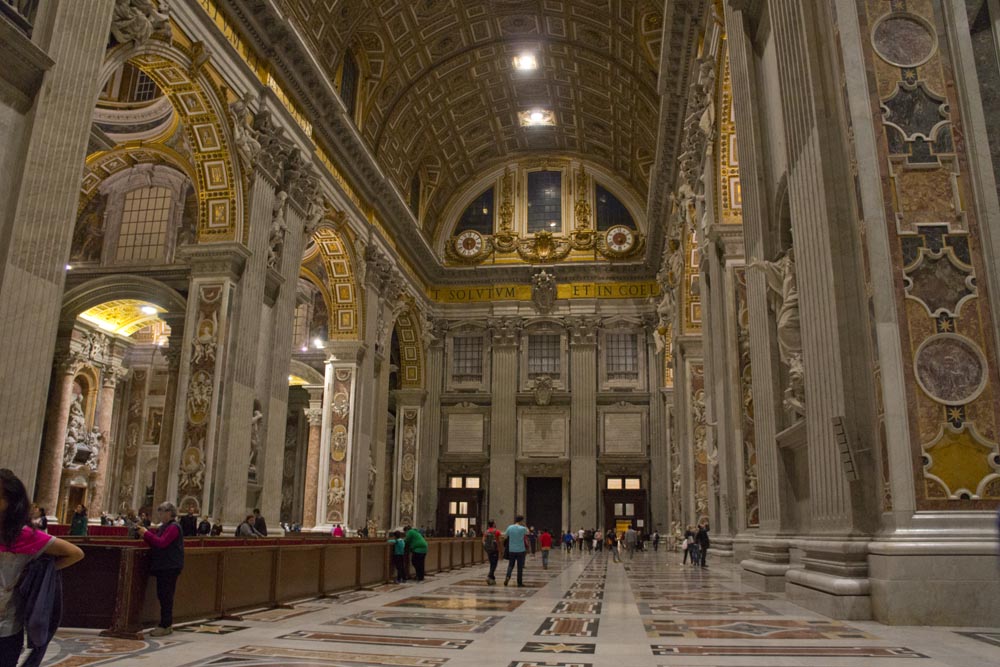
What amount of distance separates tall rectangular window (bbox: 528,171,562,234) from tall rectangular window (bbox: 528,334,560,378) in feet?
13.4

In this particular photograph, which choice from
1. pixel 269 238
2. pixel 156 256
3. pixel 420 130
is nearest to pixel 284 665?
pixel 269 238

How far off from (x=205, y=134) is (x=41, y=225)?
232 inches

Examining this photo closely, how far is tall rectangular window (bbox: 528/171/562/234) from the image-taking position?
29.2m

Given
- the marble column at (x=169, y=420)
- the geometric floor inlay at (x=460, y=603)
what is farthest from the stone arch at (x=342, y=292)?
the geometric floor inlay at (x=460, y=603)

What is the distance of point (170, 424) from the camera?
529 inches

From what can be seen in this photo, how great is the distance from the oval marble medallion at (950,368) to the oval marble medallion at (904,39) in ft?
7.37

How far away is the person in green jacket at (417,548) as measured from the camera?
11133mm

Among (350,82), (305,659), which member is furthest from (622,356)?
(305,659)

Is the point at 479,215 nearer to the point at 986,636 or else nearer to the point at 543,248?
the point at 543,248

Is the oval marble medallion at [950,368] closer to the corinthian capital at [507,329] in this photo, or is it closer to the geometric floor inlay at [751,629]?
the geometric floor inlay at [751,629]

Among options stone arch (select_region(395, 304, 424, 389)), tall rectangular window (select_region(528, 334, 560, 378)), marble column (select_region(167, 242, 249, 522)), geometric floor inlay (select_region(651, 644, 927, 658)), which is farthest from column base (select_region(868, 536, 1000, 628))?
stone arch (select_region(395, 304, 424, 389))

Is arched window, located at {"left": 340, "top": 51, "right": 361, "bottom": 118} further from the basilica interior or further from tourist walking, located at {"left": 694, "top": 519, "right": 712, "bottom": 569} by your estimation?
tourist walking, located at {"left": 694, "top": 519, "right": 712, "bottom": 569}

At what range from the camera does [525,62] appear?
23938mm

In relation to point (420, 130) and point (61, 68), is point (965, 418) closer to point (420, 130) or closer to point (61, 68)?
point (61, 68)
